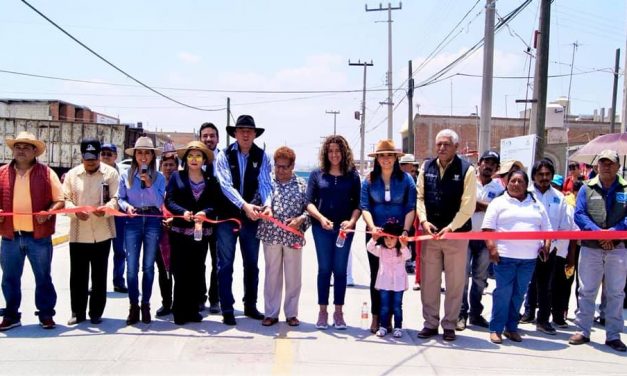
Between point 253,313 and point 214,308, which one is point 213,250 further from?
point 253,313

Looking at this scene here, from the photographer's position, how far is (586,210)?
17.4 ft

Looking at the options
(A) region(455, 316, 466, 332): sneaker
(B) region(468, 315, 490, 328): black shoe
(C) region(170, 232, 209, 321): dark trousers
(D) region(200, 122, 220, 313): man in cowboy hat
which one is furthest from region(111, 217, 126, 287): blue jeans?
(B) region(468, 315, 490, 328): black shoe

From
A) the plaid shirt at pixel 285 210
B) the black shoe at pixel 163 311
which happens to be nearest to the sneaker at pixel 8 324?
the black shoe at pixel 163 311

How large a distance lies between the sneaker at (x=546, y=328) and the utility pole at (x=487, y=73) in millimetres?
8343

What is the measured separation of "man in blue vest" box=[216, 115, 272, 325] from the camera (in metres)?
5.62

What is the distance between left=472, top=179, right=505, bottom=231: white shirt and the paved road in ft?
4.18

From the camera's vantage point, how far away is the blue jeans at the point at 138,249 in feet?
18.2

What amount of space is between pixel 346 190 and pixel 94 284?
2873 mm

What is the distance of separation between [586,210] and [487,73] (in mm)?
8954

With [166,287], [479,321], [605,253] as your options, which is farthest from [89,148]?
[605,253]

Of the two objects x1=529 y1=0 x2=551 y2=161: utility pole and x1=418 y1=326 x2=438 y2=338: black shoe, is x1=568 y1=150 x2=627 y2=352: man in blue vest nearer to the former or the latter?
x1=418 y1=326 x2=438 y2=338: black shoe

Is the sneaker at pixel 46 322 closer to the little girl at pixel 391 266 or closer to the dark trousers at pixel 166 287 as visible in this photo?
the dark trousers at pixel 166 287

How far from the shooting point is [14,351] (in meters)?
4.65

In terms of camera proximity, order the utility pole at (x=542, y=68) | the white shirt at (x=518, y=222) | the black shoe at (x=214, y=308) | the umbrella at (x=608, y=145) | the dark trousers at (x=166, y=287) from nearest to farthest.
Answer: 1. the white shirt at (x=518, y=222)
2. the dark trousers at (x=166, y=287)
3. the black shoe at (x=214, y=308)
4. the umbrella at (x=608, y=145)
5. the utility pole at (x=542, y=68)
